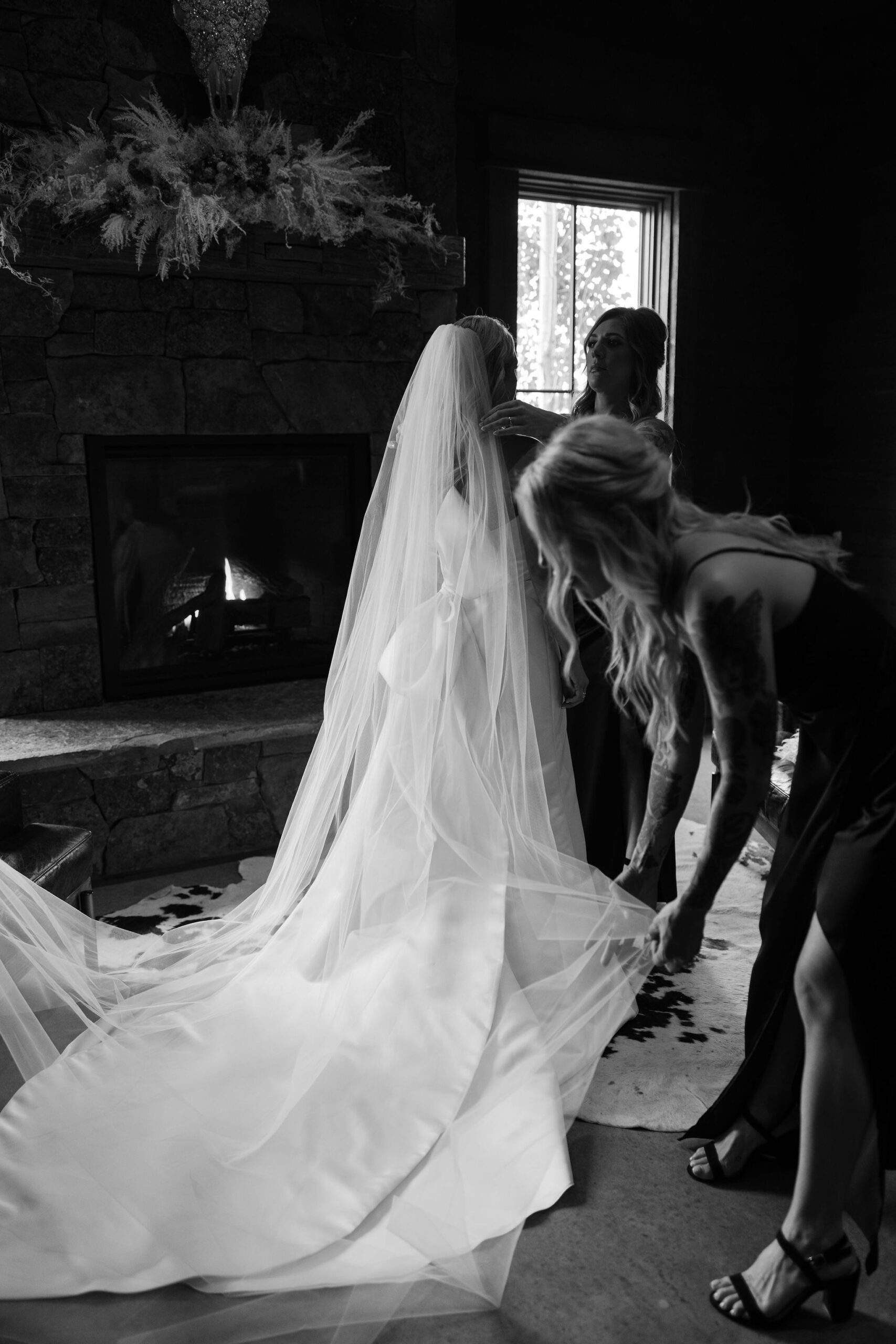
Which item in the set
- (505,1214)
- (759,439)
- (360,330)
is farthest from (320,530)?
(505,1214)

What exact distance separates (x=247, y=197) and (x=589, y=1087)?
2.71 meters

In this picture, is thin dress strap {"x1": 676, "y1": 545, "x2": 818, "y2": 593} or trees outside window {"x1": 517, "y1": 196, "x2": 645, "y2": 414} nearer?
thin dress strap {"x1": 676, "y1": 545, "x2": 818, "y2": 593}

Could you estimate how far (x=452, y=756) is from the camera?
2.30m

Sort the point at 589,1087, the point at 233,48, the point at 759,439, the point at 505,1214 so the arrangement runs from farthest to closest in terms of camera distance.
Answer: the point at 759,439, the point at 233,48, the point at 589,1087, the point at 505,1214

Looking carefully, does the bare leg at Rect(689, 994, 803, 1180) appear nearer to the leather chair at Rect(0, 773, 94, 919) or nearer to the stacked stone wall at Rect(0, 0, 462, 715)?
the leather chair at Rect(0, 773, 94, 919)

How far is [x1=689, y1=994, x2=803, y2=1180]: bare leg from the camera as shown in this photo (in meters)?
1.86

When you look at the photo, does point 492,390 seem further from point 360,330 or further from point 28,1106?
point 28,1106

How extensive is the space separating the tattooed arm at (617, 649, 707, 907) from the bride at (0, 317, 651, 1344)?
320mm

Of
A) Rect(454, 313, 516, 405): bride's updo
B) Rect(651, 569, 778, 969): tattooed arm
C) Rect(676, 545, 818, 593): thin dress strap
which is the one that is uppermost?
Rect(454, 313, 516, 405): bride's updo

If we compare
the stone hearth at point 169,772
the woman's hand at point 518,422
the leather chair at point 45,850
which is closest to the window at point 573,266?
the stone hearth at point 169,772

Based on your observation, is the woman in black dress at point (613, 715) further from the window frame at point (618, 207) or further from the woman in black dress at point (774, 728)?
the window frame at point (618, 207)

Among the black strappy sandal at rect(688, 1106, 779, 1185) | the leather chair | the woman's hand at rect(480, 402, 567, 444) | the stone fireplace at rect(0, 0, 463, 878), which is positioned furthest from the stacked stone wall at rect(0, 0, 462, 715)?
the black strappy sandal at rect(688, 1106, 779, 1185)

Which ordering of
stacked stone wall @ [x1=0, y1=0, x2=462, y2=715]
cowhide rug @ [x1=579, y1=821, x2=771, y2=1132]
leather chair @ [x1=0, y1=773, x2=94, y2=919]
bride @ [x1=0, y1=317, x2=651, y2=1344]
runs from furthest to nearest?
stacked stone wall @ [x1=0, y1=0, x2=462, y2=715], leather chair @ [x1=0, y1=773, x2=94, y2=919], cowhide rug @ [x1=579, y1=821, x2=771, y2=1132], bride @ [x1=0, y1=317, x2=651, y2=1344]

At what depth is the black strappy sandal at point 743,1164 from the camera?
6.33 feet
